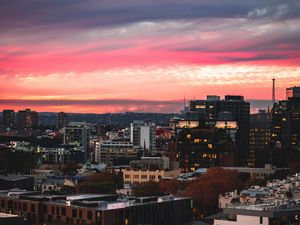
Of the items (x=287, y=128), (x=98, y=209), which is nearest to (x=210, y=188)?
→ (x=98, y=209)

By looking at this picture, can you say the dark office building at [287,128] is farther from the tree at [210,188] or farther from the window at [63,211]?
the window at [63,211]

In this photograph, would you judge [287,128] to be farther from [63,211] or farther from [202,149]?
[63,211]

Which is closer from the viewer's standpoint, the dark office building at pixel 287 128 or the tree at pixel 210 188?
the tree at pixel 210 188

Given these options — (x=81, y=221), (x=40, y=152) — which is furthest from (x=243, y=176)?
(x=40, y=152)

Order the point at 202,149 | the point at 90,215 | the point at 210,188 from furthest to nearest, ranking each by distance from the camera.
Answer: the point at 202,149 < the point at 210,188 < the point at 90,215

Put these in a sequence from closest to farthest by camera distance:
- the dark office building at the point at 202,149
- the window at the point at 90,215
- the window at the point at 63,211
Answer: the window at the point at 90,215 < the window at the point at 63,211 < the dark office building at the point at 202,149

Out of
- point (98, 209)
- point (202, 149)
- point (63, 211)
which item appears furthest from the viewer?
point (202, 149)

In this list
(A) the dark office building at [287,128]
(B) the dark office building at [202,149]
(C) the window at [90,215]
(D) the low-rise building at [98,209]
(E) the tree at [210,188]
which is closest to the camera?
(C) the window at [90,215]

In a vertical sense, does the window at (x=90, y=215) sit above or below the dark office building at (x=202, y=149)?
below

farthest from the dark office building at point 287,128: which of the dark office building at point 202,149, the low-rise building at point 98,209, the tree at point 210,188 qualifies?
the low-rise building at point 98,209

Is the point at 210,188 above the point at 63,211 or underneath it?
above

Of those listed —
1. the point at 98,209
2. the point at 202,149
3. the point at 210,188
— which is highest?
the point at 202,149

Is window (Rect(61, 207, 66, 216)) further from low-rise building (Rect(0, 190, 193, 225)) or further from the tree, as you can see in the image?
the tree

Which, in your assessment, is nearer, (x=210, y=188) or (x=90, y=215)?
(x=90, y=215)
